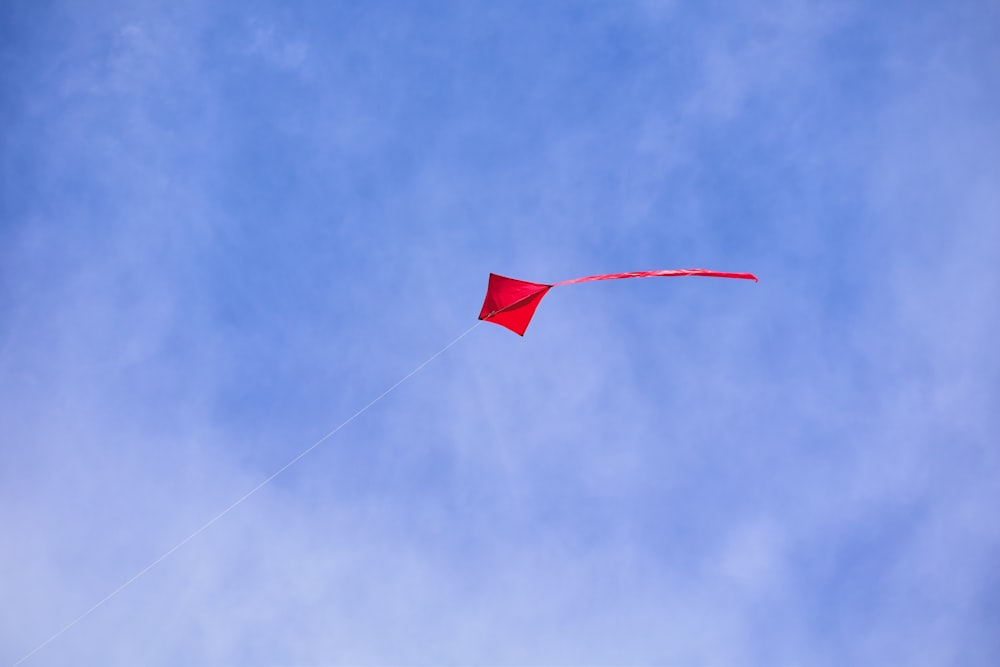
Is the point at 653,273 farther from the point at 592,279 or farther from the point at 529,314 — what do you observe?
the point at 529,314

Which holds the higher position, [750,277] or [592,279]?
[592,279]

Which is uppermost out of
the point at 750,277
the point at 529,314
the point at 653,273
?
the point at 529,314

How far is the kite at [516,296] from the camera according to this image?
18938 millimetres

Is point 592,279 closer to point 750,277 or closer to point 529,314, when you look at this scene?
point 529,314

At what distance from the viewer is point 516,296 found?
19.1 meters

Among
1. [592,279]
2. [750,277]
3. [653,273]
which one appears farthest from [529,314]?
[750,277]

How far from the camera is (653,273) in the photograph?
18.9 metres

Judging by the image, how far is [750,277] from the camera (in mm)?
18938

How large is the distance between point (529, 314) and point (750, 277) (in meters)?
5.85

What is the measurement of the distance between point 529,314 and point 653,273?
341 cm

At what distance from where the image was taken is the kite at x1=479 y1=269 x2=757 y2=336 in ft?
62.1

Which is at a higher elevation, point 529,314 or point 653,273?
point 529,314

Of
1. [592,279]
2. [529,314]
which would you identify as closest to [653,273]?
[592,279]

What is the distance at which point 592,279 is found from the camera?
18875 mm
